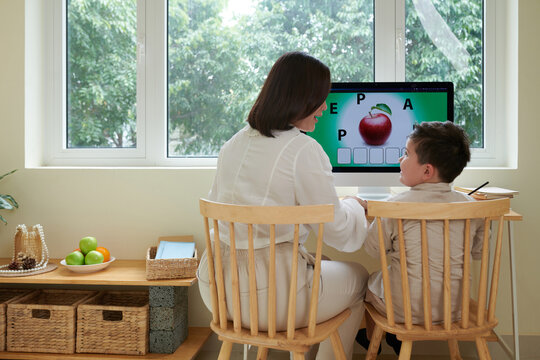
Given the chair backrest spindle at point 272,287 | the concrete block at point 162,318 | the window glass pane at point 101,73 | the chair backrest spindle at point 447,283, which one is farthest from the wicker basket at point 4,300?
the chair backrest spindle at point 447,283

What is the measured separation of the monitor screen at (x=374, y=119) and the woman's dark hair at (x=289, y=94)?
0.68m

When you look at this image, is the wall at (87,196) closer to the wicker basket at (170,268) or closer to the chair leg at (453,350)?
the wicker basket at (170,268)

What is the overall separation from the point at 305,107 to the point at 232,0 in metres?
1.34

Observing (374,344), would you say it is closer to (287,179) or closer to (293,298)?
(293,298)

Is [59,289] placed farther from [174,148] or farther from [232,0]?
[232,0]

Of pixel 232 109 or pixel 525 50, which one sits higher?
pixel 525 50

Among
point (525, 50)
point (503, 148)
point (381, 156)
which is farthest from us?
point (503, 148)

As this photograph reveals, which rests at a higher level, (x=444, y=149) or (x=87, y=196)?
(x=444, y=149)

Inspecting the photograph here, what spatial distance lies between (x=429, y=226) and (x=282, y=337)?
52 cm

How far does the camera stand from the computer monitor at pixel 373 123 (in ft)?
7.05

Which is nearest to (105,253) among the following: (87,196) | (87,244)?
(87,244)

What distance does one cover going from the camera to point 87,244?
228 cm

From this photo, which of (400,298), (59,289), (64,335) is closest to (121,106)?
(59,289)

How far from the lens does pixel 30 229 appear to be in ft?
7.98
